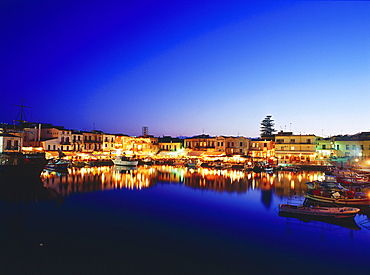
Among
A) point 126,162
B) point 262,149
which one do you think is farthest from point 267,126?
point 126,162

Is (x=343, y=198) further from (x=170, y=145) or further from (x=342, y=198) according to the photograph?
(x=170, y=145)

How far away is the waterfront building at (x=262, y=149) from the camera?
54250mm

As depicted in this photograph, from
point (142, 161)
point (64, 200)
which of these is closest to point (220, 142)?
point (142, 161)

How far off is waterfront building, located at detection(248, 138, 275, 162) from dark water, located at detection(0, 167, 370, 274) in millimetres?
35927

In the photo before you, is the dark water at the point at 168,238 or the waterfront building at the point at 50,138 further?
the waterfront building at the point at 50,138

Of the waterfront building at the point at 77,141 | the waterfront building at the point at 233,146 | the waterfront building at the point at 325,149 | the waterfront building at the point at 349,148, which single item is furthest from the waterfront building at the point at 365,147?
the waterfront building at the point at 77,141

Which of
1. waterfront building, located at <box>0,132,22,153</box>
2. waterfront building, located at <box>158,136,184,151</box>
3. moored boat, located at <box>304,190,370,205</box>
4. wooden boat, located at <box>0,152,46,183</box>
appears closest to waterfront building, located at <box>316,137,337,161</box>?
waterfront building, located at <box>158,136,184,151</box>

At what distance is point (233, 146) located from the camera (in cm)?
5369

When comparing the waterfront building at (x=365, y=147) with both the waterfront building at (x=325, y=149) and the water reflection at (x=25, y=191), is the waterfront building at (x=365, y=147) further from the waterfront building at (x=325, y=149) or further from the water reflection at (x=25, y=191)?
the water reflection at (x=25, y=191)

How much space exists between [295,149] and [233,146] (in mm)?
12391

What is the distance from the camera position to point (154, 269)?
832 centimetres

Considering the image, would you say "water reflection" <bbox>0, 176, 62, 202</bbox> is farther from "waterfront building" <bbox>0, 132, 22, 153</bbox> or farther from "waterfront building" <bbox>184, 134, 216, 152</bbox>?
"waterfront building" <bbox>184, 134, 216, 152</bbox>

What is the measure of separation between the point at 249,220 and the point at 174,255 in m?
6.56

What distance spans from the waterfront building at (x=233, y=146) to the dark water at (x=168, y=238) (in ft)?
113
